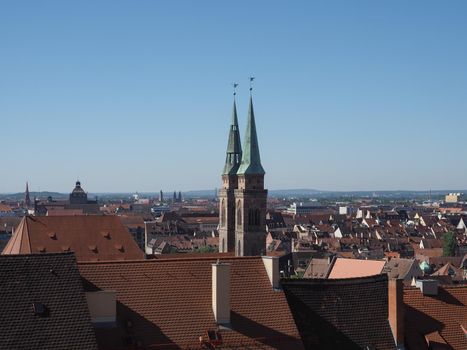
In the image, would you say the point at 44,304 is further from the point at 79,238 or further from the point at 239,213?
the point at 239,213

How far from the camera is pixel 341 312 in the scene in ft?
107

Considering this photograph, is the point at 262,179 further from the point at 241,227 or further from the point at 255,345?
the point at 255,345

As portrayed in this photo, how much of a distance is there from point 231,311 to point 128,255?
140 ft

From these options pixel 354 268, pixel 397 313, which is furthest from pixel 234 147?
pixel 397 313

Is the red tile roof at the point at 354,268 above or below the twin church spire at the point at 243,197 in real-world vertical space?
below

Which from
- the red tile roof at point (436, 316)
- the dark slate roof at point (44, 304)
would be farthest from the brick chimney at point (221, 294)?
the red tile roof at point (436, 316)

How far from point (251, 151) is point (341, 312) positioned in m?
85.4

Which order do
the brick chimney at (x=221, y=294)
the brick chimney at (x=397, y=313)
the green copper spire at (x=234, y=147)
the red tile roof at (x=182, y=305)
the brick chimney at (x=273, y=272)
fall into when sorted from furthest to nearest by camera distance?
the green copper spire at (x=234, y=147) → the brick chimney at (x=397, y=313) → the brick chimney at (x=273, y=272) → the brick chimney at (x=221, y=294) → the red tile roof at (x=182, y=305)

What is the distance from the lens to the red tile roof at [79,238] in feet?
235

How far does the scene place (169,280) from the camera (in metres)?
31.0

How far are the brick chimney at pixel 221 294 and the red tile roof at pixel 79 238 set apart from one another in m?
41.9

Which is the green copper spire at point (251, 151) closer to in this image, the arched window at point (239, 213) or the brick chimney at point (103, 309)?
the arched window at point (239, 213)

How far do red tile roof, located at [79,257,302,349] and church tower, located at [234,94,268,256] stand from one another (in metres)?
80.8

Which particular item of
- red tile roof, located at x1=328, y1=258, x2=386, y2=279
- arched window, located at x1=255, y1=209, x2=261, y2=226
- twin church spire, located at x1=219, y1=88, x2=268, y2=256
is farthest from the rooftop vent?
arched window, located at x1=255, y1=209, x2=261, y2=226
